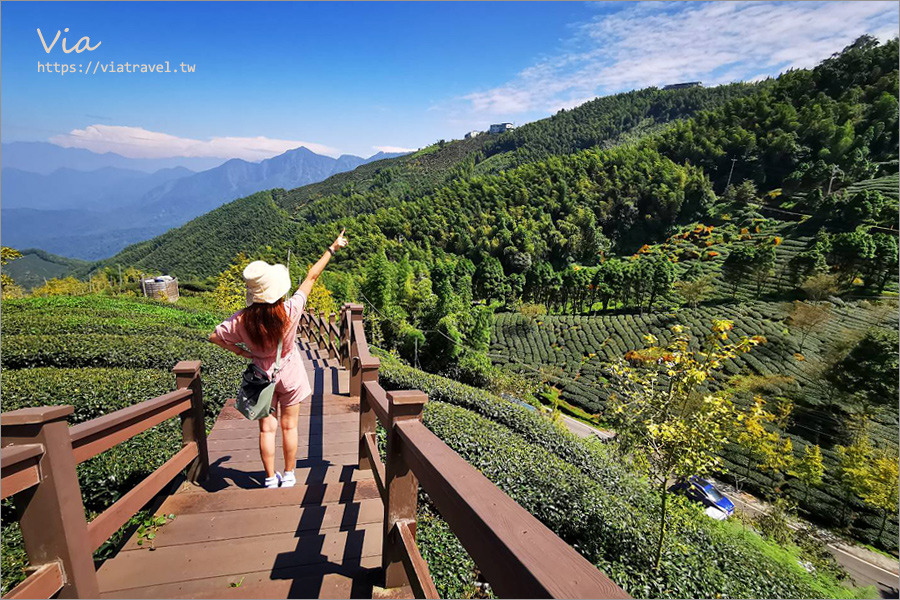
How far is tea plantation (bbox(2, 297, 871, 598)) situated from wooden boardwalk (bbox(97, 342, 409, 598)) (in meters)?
0.75

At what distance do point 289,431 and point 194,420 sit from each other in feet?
2.14

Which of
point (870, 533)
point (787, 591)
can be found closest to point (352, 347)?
point (787, 591)

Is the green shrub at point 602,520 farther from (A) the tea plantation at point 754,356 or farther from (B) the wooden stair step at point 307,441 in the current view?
(A) the tea plantation at point 754,356

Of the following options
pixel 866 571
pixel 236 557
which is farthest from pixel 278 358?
pixel 866 571

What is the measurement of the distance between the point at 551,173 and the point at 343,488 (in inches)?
3312

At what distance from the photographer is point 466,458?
175 inches

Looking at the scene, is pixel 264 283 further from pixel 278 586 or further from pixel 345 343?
pixel 345 343

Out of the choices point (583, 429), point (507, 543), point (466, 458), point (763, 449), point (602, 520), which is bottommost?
point (583, 429)

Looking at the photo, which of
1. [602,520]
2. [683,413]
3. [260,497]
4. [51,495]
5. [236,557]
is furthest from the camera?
[683,413]

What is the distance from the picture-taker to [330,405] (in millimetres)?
4336

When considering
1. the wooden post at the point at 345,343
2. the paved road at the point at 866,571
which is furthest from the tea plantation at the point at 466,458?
the paved road at the point at 866,571

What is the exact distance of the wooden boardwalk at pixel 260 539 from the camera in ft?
6.12

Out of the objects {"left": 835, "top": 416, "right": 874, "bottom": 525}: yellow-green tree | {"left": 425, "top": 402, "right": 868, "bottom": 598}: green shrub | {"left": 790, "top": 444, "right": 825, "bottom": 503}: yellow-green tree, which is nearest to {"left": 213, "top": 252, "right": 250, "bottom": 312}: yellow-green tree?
{"left": 425, "top": 402, "right": 868, "bottom": 598}: green shrub

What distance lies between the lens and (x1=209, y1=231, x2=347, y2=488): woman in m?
2.37
